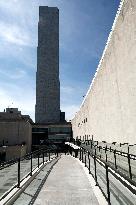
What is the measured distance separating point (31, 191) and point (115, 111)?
14.7 m

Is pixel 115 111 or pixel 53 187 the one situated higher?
pixel 115 111

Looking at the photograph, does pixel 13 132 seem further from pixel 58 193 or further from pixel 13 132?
pixel 58 193

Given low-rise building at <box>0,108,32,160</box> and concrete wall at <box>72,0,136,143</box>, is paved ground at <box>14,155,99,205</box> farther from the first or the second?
low-rise building at <box>0,108,32,160</box>

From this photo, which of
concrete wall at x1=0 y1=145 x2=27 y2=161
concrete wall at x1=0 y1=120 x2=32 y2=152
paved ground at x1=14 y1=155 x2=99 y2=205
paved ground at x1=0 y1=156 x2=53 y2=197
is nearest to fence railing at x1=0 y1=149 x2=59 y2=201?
paved ground at x1=0 y1=156 x2=53 y2=197

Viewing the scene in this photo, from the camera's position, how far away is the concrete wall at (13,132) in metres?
61.7

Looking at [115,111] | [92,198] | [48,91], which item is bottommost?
[92,198]

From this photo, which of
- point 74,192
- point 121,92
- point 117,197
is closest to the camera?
point 117,197

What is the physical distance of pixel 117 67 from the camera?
768 inches

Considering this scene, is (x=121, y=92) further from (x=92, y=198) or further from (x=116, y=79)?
(x=92, y=198)

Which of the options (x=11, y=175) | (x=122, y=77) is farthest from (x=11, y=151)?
(x=11, y=175)

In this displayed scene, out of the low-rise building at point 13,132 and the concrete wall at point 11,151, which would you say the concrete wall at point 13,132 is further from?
the concrete wall at point 11,151

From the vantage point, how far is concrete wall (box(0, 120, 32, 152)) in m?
61.7

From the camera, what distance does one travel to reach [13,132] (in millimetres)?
62469

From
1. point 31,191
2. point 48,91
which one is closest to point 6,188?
point 31,191
